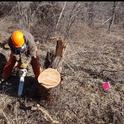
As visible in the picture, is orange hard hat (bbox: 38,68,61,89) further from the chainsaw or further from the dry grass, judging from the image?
the chainsaw

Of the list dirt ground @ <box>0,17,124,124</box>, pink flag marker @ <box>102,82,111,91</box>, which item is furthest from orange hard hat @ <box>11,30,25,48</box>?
pink flag marker @ <box>102,82,111,91</box>

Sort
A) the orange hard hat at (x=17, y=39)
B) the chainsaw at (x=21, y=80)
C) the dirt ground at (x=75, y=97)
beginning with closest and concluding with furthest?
the dirt ground at (x=75, y=97), the orange hard hat at (x=17, y=39), the chainsaw at (x=21, y=80)

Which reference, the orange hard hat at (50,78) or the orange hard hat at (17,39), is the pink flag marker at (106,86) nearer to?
the orange hard hat at (50,78)

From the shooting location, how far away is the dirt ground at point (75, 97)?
521 centimetres

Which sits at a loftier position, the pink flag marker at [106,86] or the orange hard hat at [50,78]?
the orange hard hat at [50,78]

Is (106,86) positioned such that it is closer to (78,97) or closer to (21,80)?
(78,97)

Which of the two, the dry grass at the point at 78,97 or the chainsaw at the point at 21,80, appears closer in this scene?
the dry grass at the point at 78,97

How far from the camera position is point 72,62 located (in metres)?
7.30

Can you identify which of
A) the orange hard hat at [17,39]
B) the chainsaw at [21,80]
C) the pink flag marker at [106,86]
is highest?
the orange hard hat at [17,39]

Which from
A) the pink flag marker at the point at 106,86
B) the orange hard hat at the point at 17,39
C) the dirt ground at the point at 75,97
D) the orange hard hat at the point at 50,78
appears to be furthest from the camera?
the pink flag marker at the point at 106,86

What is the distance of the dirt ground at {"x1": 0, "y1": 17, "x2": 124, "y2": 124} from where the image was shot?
521 cm

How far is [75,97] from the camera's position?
5.74 metres

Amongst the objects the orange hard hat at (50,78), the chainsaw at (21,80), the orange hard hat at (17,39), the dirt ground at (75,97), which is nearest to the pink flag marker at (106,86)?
the dirt ground at (75,97)

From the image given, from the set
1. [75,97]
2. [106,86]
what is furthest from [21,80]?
[106,86]
